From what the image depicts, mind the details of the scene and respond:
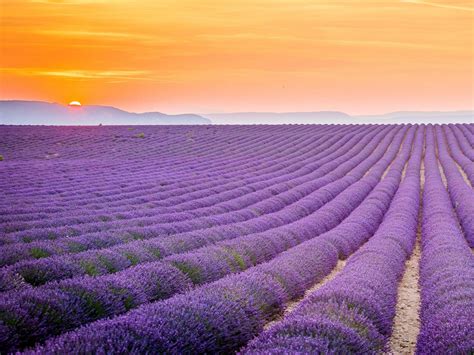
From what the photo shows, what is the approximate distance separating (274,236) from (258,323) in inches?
200

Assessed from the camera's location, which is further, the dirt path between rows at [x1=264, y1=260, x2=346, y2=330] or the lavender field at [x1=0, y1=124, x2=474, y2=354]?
the dirt path between rows at [x1=264, y1=260, x2=346, y2=330]

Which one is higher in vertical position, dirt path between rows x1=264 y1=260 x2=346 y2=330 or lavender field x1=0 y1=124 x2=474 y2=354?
lavender field x1=0 y1=124 x2=474 y2=354

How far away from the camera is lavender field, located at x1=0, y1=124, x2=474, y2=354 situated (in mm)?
5223

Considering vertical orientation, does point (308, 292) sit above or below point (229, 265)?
below

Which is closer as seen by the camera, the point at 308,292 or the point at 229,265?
the point at 308,292

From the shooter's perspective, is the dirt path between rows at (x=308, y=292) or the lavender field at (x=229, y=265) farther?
the dirt path between rows at (x=308, y=292)

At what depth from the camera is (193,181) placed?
76.3ft

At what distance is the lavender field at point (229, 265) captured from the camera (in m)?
5.22

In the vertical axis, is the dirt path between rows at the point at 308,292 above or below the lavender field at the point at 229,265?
below

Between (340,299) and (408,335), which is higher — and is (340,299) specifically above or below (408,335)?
above

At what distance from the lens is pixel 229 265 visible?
30.4 feet

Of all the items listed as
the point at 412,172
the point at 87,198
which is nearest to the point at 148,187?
the point at 87,198

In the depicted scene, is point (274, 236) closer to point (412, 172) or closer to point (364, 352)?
point (364, 352)

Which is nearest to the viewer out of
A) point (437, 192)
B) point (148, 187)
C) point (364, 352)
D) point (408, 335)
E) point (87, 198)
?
point (364, 352)
